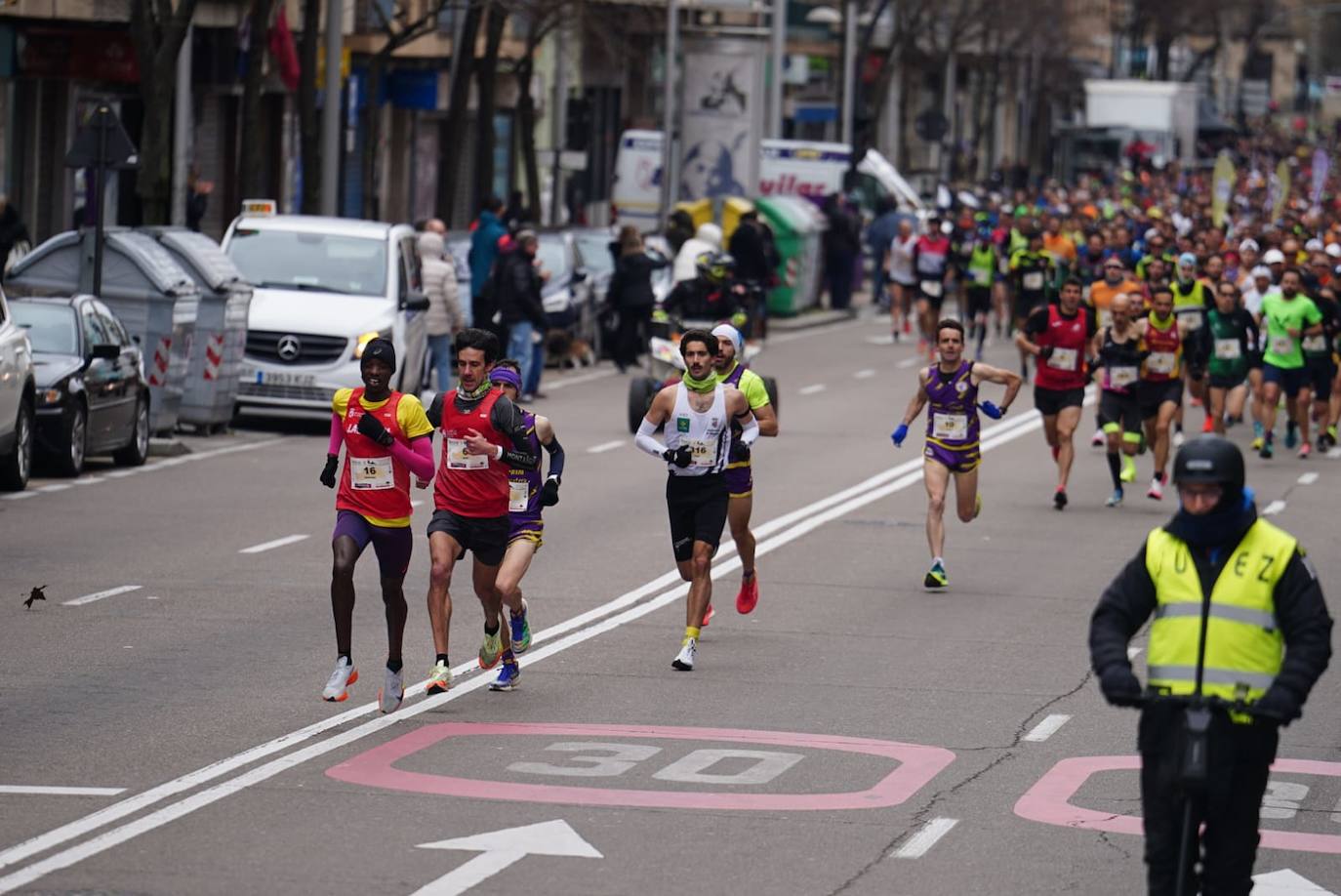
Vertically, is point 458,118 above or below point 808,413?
above

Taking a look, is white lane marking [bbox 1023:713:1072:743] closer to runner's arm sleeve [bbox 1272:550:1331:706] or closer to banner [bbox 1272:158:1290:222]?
runner's arm sleeve [bbox 1272:550:1331:706]

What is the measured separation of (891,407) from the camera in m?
30.7

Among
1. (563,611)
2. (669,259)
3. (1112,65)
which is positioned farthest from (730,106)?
(1112,65)

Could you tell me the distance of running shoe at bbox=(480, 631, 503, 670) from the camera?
12688mm

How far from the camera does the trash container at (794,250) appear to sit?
44219 mm

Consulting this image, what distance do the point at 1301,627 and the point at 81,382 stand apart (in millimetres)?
14927

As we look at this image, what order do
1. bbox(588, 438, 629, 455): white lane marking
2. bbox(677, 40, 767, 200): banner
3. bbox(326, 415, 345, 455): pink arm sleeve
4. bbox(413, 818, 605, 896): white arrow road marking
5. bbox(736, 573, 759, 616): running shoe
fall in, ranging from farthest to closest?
bbox(677, 40, 767, 200): banner < bbox(588, 438, 629, 455): white lane marking < bbox(736, 573, 759, 616): running shoe < bbox(326, 415, 345, 455): pink arm sleeve < bbox(413, 818, 605, 896): white arrow road marking

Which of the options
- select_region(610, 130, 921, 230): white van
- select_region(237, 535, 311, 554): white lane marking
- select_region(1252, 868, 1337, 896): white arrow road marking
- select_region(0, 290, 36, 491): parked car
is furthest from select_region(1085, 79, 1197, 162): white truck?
select_region(1252, 868, 1337, 896): white arrow road marking

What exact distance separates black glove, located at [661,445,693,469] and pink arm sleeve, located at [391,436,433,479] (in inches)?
76.5

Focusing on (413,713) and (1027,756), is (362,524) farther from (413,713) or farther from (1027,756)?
(1027,756)

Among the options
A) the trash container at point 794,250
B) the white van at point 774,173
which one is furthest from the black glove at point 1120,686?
the white van at point 774,173

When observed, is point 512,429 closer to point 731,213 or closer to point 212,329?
point 212,329

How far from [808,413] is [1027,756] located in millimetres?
18558

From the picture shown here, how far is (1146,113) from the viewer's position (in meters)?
91.4
